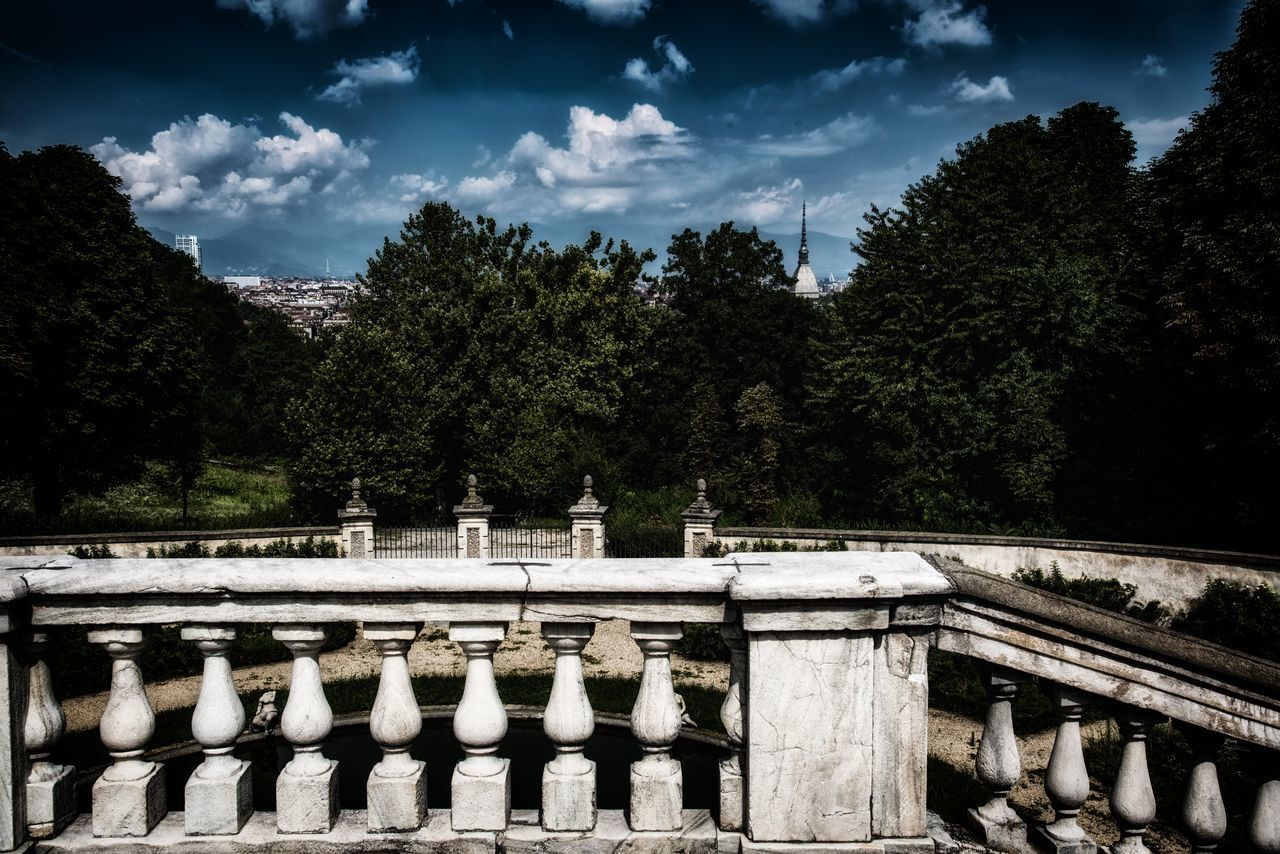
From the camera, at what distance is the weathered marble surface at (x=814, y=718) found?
8.71 ft

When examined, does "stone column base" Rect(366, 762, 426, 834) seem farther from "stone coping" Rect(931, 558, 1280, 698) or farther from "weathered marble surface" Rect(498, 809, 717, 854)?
"stone coping" Rect(931, 558, 1280, 698)

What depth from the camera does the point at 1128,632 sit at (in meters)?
2.59

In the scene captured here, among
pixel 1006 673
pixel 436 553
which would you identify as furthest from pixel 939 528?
pixel 1006 673

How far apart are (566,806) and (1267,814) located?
2.19 meters

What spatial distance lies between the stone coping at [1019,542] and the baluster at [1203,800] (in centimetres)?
1731

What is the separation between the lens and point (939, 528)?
24781 mm

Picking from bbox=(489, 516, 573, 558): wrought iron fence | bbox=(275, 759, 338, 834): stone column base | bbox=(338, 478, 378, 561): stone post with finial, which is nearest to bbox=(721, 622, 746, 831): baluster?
bbox=(275, 759, 338, 834): stone column base

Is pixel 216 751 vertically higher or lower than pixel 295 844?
higher

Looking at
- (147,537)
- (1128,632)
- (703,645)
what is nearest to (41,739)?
(1128,632)

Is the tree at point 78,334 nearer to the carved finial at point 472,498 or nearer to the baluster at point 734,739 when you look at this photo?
the carved finial at point 472,498

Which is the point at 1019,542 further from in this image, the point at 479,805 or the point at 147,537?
the point at 147,537

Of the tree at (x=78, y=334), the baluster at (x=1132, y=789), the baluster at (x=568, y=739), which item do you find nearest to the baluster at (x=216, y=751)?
the baluster at (x=568, y=739)

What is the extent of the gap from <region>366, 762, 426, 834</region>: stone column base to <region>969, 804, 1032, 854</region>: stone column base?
1.88 meters

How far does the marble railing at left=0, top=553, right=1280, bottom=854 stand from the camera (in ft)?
8.64
